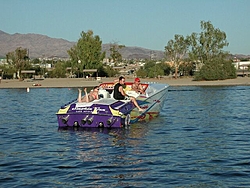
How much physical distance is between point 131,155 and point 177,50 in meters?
73.8

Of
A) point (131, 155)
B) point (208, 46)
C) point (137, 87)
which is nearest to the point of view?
point (131, 155)

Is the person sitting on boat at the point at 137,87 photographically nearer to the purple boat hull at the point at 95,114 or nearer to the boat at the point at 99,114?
the boat at the point at 99,114

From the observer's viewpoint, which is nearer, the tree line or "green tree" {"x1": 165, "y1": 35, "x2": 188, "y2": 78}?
the tree line

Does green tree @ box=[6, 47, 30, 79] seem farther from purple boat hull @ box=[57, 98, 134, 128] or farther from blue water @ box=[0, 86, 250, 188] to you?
purple boat hull @ box=[57, 98, 134, 128]

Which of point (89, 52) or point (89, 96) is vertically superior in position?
point (89, 52)

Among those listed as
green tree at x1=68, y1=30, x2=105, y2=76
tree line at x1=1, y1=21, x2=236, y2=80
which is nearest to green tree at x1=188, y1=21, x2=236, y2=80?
tree line at x1=1, y1=21, x2=236, y2=80

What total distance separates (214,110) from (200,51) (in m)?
55.2

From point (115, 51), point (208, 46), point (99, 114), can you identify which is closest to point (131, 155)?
point (99, 114)

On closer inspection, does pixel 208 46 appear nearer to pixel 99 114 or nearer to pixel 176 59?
pixel 176 59

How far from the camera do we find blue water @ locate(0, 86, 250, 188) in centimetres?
942

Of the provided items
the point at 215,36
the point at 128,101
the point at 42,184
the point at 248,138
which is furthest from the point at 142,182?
the point at 215,36

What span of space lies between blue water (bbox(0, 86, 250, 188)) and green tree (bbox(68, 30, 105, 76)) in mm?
68359

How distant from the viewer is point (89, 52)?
282ft

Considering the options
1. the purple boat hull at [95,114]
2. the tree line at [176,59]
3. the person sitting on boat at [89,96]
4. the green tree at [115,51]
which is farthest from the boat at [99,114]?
the green tree at [115,51]
